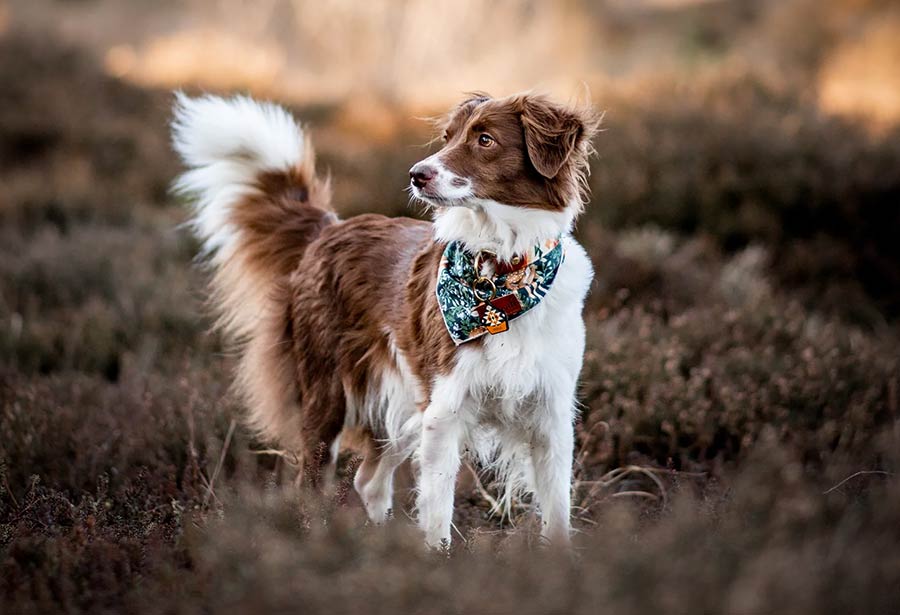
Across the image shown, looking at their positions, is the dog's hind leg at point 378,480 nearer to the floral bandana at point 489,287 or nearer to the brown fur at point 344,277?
the brown fur at point 344,277

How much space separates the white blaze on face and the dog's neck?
0.28 ft

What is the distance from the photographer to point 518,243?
137 inches

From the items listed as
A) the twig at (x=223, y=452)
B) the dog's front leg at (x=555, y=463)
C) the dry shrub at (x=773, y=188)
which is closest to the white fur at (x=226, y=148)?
the twig at (x=223, y=452)

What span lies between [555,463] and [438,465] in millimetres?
467

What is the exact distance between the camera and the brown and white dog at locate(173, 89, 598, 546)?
342 cm

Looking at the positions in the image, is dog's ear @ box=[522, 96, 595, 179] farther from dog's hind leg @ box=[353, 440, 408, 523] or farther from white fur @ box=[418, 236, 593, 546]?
dog's hind leg @ box=[353, 440, 408, 523]

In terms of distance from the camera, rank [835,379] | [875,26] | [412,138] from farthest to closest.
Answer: [875,26], [412,138], [835,379]

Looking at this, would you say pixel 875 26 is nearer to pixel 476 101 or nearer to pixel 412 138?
pixel 412 138

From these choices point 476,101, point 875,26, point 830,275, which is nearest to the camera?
point 476,101

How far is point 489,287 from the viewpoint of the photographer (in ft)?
11.3

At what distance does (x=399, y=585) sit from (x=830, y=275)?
6866 mm

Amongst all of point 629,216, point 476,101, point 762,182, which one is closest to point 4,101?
point 629,216

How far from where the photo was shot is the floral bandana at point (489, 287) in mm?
3369

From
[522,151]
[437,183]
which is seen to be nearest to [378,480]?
[437,183]
